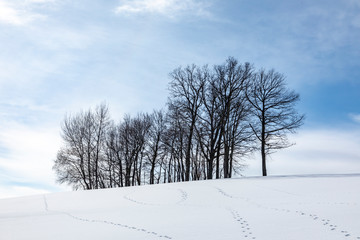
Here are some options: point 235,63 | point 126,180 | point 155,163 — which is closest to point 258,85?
point 235,63

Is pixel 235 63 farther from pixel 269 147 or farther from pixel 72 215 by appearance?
pixel 72 215

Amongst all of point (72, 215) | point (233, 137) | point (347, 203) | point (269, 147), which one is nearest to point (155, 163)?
point (233, 137)

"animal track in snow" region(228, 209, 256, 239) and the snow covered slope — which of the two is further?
the snow covered slope

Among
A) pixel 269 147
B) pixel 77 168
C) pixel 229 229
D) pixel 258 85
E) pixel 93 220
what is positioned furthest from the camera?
pixel 77 168

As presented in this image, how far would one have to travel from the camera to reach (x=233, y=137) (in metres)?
26.9

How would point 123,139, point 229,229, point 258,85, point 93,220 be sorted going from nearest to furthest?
point 229,229 < point 93,220 < point 258,85 < point 123,139

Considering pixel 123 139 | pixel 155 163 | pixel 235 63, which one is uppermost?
pixel 235 63

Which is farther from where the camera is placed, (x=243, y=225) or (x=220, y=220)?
(x=220, y=220)

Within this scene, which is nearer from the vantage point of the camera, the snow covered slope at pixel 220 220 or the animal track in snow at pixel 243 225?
the animal track in snow at pixel 243 225

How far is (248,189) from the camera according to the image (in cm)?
1341

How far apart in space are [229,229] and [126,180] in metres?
27.9

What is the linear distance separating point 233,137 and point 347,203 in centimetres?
1802

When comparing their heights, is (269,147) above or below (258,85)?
below

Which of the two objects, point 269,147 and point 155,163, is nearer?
point 269,147
